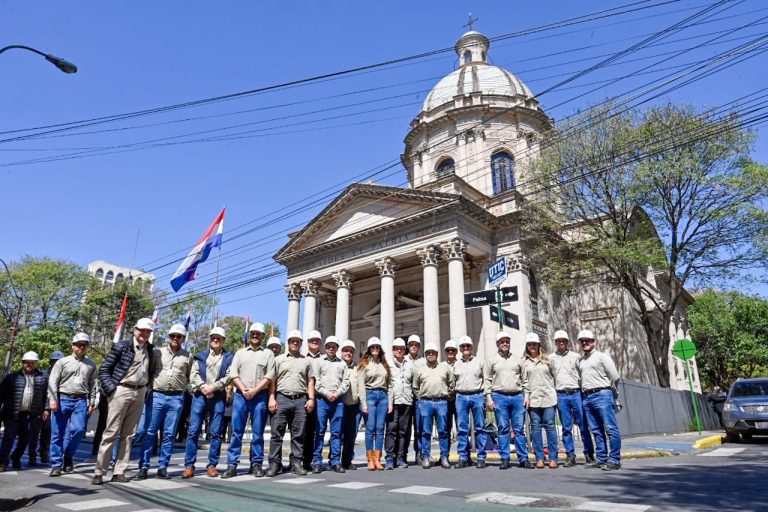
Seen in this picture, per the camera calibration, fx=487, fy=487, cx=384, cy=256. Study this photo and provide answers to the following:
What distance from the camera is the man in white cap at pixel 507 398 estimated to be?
753 cm

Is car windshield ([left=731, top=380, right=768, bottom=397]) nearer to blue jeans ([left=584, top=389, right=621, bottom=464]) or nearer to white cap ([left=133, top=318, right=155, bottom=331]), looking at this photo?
blue jeans ([left=584, top=389, right=621, bottom=464])

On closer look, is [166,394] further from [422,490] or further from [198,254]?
[198,254]

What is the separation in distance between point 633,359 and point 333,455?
23729 mm

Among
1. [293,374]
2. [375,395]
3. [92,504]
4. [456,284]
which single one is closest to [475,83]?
[456,284]

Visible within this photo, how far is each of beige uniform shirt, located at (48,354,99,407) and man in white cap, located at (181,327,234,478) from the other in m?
2.03

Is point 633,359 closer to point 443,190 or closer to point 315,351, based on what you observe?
point 443,190

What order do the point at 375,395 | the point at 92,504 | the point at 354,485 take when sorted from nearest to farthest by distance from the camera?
the point at 92,504 < the point at 354,485 < the point at 375,395

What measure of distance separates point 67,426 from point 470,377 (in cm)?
640

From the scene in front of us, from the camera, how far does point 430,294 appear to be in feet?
74.8

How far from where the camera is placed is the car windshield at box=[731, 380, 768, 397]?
43.2ft

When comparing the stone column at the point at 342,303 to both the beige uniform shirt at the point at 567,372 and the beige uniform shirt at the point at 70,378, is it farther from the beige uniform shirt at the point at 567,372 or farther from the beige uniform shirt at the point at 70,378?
the beige uniform shirt at the point at 567,372


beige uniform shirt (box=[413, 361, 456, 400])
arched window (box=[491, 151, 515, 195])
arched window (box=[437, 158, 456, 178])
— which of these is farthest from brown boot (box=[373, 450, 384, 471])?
arched window (box=[437, 158, 456, 178])

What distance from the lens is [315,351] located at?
788cm

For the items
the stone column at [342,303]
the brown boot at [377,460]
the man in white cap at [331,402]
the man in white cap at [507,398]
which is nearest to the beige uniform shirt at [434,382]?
the man in white cap at [507,398]
